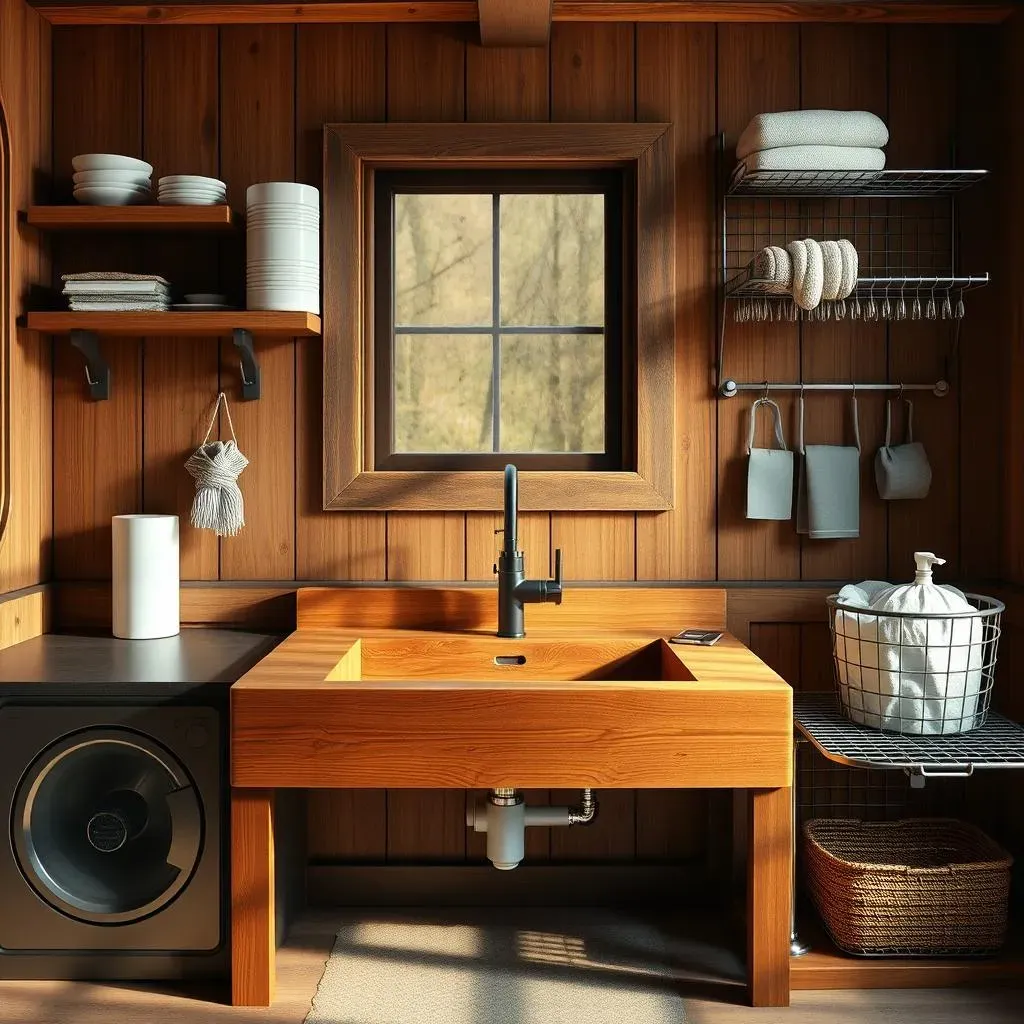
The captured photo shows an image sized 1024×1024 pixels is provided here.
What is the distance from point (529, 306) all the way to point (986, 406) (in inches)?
46.2

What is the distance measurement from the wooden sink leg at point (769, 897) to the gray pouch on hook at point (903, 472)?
2.84ft

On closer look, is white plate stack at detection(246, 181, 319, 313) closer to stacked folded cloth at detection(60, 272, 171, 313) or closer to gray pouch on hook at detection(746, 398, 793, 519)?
stacked folded cloth at detection(60, 272, 171, 313)

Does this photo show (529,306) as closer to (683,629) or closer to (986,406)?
(683,629)

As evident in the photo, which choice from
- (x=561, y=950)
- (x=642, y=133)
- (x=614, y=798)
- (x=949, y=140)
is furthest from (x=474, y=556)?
(x=949, y=140)

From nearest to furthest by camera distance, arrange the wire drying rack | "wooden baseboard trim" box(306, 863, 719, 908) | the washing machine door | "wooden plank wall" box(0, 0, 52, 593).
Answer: the washing machine door < "wooden plank wall" box(0, 0, 52, 593) < the wire drying rack < "wooden baseboard trim" box(306, 863, 719, 908)

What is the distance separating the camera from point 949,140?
102 inches

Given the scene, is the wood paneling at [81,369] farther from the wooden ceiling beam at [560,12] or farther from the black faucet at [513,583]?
the black faucet at [513,583]

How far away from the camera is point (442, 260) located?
8.93 ft

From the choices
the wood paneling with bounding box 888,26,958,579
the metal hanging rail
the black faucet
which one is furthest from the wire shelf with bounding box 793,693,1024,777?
the metal hanging rail

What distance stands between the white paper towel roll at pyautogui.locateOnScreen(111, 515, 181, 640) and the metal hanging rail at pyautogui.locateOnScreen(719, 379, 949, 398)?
Result: 139 cm

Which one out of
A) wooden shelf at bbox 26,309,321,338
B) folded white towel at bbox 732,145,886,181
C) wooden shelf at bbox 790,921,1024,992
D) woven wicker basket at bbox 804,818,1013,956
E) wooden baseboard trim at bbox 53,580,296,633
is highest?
folded white towel at bbox 732,145,886,181

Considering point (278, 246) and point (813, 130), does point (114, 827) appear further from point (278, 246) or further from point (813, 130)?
point (813, 130)

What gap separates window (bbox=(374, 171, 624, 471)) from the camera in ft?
8.87

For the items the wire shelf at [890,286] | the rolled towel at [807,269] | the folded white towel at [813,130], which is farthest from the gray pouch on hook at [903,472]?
the folded white towel at [813,130]
